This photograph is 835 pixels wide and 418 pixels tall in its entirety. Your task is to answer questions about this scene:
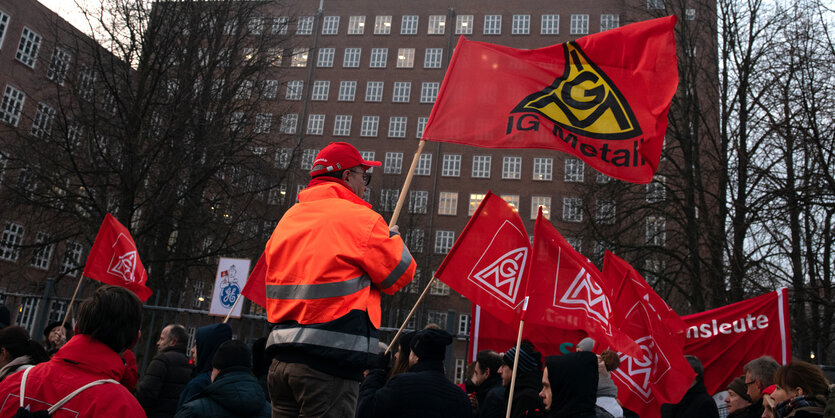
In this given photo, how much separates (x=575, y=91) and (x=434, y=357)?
325 centimetres

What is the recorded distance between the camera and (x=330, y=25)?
60.7 m

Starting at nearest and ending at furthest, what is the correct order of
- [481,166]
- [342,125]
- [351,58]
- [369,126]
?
[481,166]
[369,126]
[342,125]
[351,58]

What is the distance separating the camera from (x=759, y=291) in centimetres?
1769

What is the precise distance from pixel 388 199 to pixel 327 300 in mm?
39963

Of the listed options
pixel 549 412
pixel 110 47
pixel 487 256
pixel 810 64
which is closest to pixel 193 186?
pixel 110 47

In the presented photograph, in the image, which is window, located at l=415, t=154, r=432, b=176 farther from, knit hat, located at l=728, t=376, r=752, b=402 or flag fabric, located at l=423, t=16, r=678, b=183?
knit hat, located at l=728, t=376, r=752, b=402

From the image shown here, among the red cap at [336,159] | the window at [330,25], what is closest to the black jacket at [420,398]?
the red cap at [336,159]

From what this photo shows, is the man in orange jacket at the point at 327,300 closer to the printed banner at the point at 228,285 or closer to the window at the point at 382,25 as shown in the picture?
the printed banner at the point at 228,285

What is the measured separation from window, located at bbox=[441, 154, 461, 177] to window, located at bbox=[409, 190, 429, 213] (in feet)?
8.06

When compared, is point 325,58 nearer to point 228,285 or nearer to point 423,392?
point 228,285

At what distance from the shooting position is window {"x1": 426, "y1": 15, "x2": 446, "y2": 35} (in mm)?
58491

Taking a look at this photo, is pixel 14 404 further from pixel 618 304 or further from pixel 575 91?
pixel 618 304

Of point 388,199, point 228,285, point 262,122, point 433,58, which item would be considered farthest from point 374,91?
point 228,285

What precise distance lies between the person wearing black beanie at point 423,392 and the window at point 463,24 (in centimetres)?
5582
